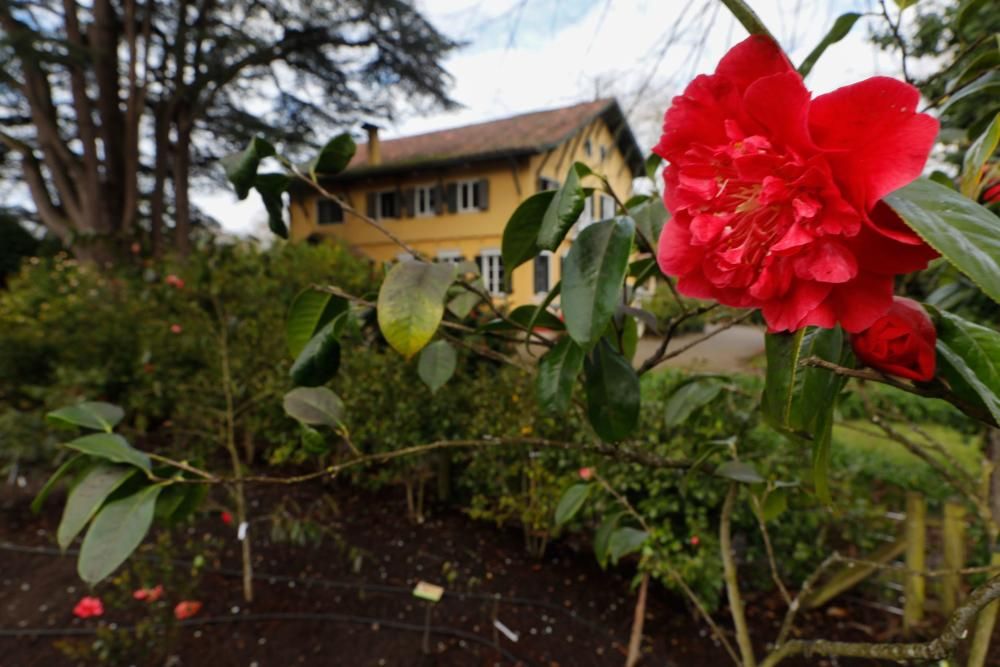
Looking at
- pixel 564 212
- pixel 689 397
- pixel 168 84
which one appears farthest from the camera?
pixel 168 84

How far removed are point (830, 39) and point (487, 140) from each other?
11.7 meters

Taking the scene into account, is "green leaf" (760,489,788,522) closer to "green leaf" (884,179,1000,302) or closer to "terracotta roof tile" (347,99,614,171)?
"green leaf" (884,179,1000,302)

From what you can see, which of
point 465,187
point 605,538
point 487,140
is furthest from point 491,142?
point 605,538

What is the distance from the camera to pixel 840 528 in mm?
2176

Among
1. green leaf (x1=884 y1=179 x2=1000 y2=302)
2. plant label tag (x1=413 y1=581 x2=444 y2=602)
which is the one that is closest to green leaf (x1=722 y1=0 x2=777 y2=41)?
green leaf (x1=884 y1=179 x2=1000 y2=302)

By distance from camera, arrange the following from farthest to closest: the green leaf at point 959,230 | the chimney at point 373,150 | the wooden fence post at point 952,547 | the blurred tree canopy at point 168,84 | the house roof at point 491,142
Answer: the chimney at point 373,150 < the house roof at point 491,142 < the blurred tree canopy at point 168,84 < the wooden fence post at point 952,547 < the green leaf at point 959,230

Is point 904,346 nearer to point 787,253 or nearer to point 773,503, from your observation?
point 787,253

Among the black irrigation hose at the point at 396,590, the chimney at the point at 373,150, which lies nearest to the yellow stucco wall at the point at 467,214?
the chimney at the point at 373,150

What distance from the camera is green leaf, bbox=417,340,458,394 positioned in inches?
32.5

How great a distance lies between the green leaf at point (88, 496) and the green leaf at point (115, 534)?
2cm

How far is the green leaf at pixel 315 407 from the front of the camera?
0.80 metres

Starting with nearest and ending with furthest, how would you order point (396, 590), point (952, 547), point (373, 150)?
point (952, 547) < point (396, 590) < point (373, 150)

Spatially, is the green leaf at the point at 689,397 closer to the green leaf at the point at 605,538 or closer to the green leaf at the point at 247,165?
the green leaf at the point at 605,538

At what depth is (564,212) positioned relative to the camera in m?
0.41
